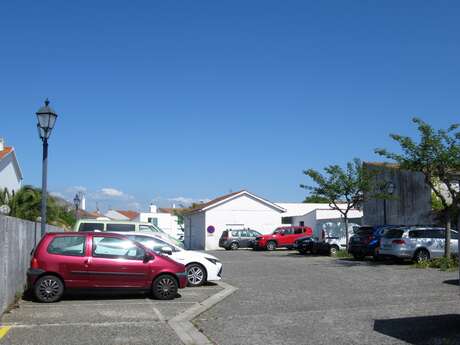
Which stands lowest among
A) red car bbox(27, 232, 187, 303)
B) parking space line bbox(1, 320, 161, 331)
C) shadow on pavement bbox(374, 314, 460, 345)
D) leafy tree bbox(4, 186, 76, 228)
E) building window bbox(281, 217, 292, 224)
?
parking space line bbox(1, 320, 161, 331)

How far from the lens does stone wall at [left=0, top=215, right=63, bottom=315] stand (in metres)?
10.5

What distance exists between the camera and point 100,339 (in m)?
8.67

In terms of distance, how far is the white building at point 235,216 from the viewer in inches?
2084

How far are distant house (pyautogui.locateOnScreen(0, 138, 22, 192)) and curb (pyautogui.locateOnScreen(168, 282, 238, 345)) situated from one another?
40.8 m

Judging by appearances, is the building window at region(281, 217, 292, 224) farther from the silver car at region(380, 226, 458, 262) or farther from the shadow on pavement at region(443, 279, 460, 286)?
the shadow on pavement at region(443, 279, 460, 286)

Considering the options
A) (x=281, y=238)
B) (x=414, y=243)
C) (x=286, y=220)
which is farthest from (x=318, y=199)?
(x=414, y=243)

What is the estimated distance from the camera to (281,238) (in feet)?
144

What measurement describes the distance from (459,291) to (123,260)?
26.8ft

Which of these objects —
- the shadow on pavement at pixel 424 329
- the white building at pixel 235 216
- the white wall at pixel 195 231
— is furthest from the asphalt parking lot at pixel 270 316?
the white wall at pixel 195 231

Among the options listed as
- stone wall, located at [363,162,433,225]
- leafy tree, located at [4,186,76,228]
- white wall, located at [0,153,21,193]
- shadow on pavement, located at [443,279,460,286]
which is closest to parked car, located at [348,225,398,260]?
stone wall, located at [363,162,433,225]

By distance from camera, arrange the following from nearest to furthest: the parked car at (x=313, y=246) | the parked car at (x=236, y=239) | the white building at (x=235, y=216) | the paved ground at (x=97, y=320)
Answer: the paved ground at (x=97, y=320) → the parked car at (x=313, y=246) → the parked car at (x=236, y=239) → the white building at (x=235, y=216)

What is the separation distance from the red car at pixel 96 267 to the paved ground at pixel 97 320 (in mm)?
359

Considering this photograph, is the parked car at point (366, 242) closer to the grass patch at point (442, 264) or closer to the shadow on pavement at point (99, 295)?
the grass patch at point (442, 264)

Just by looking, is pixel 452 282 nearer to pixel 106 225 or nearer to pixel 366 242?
pixel 106 225
